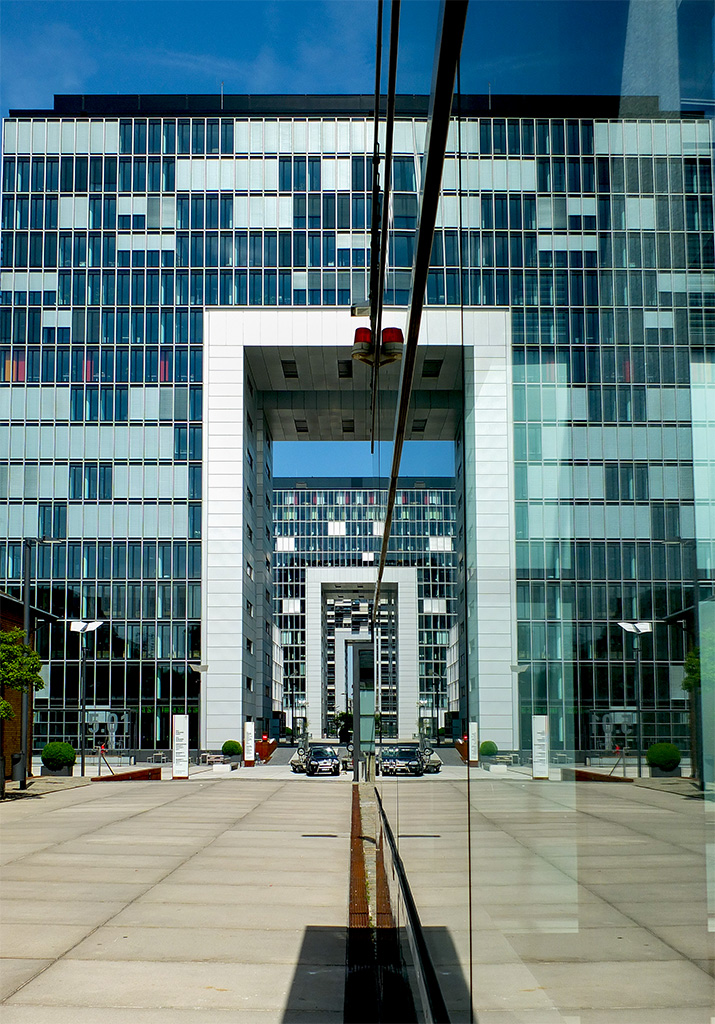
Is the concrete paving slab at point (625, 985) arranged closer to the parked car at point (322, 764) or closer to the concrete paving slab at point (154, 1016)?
the concrete paving slab at point (154, 1016)

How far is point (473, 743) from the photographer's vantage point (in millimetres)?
2135

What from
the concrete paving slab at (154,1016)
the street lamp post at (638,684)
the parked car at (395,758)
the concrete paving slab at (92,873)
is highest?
the street lamp post at (638,684)

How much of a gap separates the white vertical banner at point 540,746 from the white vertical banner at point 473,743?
0.61 metres

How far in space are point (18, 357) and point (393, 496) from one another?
50787mm

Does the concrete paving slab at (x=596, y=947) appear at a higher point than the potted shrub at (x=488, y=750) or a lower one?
lower

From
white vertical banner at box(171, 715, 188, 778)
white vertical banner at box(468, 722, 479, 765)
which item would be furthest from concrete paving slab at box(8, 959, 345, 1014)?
white vertical banner at box(171, 715, 188, 778)

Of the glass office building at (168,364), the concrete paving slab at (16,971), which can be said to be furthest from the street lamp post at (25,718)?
the glass office building at (168,364)

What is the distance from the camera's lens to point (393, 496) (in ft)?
20.6

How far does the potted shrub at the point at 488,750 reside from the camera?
1.83m

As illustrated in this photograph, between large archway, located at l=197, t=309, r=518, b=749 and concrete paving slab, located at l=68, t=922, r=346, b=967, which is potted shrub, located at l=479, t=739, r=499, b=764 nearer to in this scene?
concrete paving slab, located at l=68, t=922, r=346, b=967

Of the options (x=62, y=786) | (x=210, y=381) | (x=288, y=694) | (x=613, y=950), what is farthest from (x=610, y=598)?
(x=288, y=694)

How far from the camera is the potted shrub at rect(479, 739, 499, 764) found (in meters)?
1.83

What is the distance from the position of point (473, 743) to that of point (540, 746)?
0.74 meters

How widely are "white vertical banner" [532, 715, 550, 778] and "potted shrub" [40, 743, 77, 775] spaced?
1242 inches
